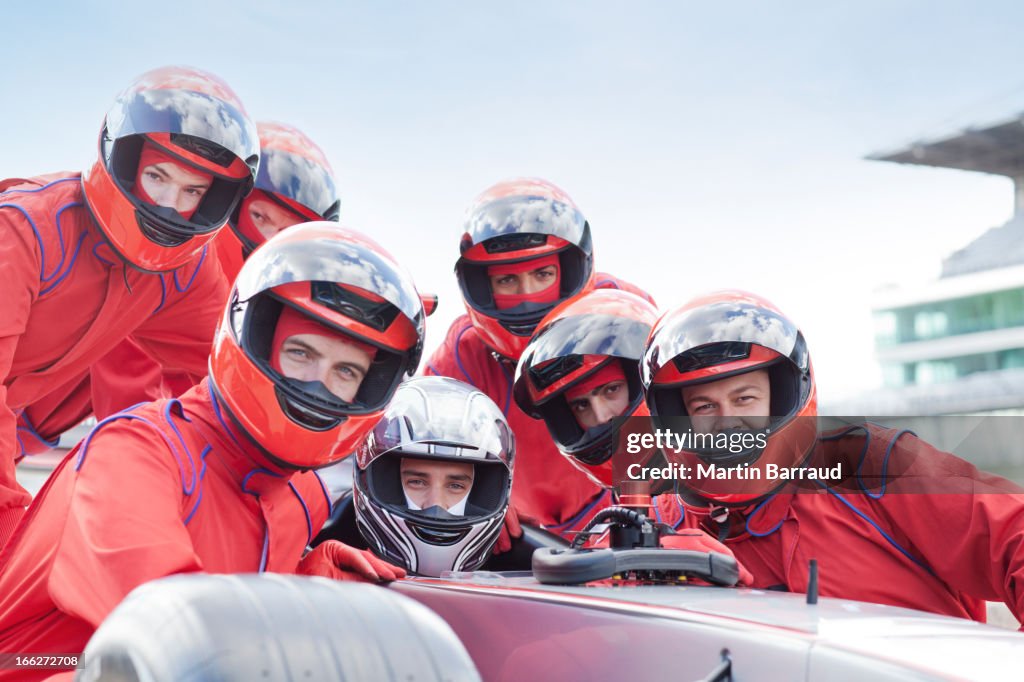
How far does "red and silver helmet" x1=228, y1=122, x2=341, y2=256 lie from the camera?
16.0 ft

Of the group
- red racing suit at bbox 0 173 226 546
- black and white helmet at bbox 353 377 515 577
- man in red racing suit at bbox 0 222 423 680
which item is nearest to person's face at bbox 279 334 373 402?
man in red racing suit at bbox 0 222 423 680

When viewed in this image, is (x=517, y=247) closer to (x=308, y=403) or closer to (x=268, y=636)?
(x=308, y=403)

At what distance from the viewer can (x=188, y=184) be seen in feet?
13.8

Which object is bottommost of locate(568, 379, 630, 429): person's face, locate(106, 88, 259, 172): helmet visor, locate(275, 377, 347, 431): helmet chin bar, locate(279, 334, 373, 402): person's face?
locate(568, 379, 630, 429): person's face

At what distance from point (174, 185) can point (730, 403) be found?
93.2 inches

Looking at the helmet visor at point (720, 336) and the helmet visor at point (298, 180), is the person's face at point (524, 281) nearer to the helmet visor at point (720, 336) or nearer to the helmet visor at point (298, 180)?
the helmet visor at point (298, 180)

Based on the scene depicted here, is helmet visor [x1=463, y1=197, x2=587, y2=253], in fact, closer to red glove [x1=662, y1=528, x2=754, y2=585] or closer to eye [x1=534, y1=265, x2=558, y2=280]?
eye [x1=534, y1=265, x2=558, y2=280]

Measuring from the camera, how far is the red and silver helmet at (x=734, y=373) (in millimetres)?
3094

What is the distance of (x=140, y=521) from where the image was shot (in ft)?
7.32

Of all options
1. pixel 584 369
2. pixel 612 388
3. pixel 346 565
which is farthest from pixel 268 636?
pixel 612 388

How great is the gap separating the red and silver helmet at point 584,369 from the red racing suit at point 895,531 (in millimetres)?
815

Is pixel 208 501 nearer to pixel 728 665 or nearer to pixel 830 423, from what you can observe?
pixel 728 665

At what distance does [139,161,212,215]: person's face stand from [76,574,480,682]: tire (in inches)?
106

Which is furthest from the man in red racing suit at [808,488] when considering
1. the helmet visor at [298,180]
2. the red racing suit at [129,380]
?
the red racing suit at [129,380]
